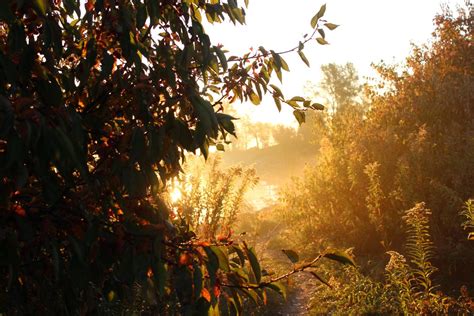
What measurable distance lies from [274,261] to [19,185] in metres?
10.1

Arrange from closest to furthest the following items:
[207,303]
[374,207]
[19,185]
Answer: [19,185] < [207,303] < [374,207]

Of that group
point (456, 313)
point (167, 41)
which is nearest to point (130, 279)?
point (167, 41)

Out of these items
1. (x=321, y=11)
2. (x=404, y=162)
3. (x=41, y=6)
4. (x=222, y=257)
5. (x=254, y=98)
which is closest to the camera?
(x=41, y=6)

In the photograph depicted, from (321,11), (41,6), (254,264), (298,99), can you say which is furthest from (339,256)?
(41,6)

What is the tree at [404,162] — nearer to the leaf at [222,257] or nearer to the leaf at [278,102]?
the leaf at [278,102]

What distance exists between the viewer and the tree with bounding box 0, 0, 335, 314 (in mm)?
1327

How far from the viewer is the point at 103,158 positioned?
6.09 feet

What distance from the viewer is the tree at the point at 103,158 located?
133cm

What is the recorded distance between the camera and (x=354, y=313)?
613 cm

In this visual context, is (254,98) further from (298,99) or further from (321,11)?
(321,11)

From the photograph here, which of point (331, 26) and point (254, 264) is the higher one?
point (331, 26)

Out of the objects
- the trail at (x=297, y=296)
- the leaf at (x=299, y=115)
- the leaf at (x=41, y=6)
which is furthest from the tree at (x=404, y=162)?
the leaf at (x=41, y=6)

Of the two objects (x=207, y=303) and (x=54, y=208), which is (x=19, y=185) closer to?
(x=54, y=208)

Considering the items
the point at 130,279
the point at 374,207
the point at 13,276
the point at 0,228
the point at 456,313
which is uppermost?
the point at 0,228
